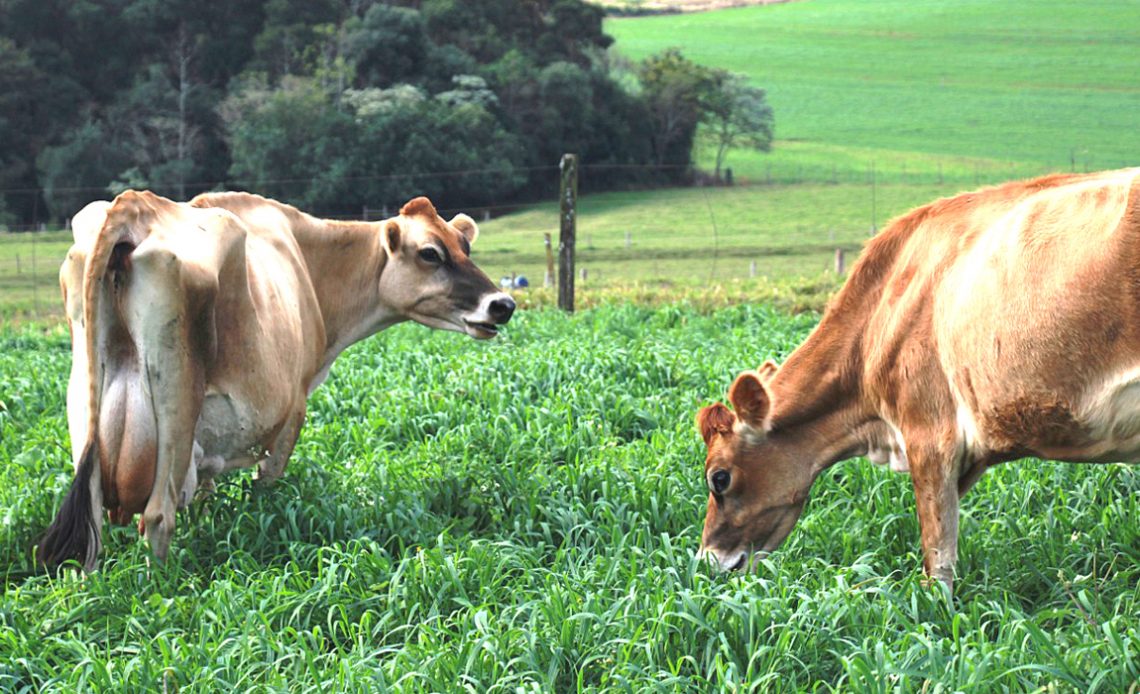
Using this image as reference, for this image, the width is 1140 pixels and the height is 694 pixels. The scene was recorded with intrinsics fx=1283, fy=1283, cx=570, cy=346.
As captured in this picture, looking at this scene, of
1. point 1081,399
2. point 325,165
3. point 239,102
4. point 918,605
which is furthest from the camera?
point 239,102

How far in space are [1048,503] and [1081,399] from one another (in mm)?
1650

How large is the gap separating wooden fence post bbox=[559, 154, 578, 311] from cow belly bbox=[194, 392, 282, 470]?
8776mm

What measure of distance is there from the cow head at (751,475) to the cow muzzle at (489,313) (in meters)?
1.95

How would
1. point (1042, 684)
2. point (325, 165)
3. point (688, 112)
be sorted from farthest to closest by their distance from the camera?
point (688, 112) < point (325, 165) < point (1042, 684)

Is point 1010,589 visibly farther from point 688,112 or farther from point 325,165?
point 688,112

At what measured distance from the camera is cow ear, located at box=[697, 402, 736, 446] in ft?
18.4

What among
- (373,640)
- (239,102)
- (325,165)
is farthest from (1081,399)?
(239,102)

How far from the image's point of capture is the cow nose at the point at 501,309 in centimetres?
724

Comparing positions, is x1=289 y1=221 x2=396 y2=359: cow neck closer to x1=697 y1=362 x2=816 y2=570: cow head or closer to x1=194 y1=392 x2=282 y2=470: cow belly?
x1=194 y1=392 x2=282 y2=470: cow belly

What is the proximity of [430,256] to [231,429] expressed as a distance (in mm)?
2016

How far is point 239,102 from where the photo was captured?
162 ft

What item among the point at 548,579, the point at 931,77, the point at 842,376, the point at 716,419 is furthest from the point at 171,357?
the point at 931,77

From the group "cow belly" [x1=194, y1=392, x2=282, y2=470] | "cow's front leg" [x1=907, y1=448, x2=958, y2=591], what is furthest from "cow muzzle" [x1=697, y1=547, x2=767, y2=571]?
"cow belly" [x1=194, y1=392, x2=282, y2=470]

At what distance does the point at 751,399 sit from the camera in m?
5.47
